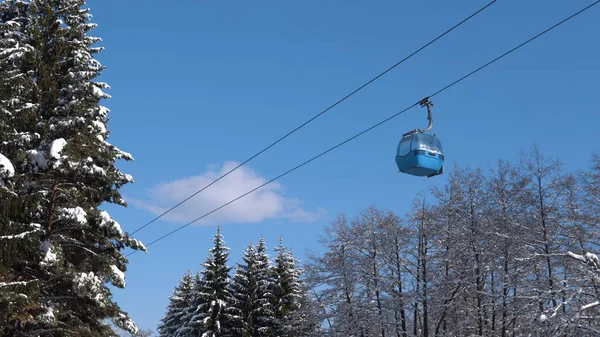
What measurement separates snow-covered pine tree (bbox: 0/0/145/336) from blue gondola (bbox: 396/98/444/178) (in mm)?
7906

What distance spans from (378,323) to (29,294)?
19731 mm

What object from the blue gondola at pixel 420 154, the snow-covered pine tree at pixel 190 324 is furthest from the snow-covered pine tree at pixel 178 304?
Result: the blue gondola at pixel 420 154

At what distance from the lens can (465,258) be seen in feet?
97.9

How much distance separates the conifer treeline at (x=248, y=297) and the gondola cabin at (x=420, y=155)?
2596 centimetres

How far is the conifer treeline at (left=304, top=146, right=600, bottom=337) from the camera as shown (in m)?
26.6

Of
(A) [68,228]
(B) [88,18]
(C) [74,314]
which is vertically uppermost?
(B) [88,18]

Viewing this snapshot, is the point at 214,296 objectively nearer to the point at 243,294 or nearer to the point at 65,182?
the point at 243,294

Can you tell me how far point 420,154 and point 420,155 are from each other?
0.08ft

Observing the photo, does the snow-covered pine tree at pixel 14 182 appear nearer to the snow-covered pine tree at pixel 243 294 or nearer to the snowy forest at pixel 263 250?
the snowy forest at pixel 263 250

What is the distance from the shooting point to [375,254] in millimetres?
34031

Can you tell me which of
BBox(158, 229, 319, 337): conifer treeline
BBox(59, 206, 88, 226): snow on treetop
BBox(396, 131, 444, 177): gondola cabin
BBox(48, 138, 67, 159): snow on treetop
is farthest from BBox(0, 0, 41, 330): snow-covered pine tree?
BBox(158, 229, 319, 337): conifer treeline

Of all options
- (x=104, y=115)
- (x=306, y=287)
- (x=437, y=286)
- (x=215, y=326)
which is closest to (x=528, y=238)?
(x=437, y=286)

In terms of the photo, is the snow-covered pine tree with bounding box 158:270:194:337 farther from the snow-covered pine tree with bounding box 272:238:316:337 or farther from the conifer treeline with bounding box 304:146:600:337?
Answer: the conifer treeline with bounding box 304:146:600:337

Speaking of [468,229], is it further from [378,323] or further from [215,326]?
[215,326]
